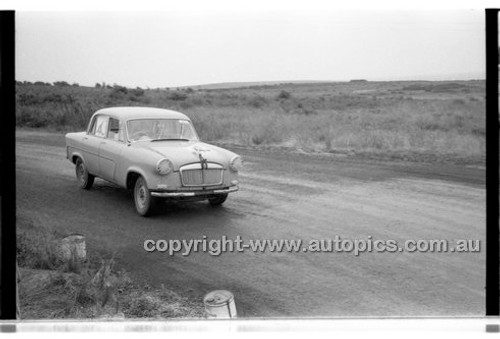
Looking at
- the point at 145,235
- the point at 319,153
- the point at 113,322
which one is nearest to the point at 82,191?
the point at 145,235

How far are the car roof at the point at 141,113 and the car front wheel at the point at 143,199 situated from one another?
0.74m

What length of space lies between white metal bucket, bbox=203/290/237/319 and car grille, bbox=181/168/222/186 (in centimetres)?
120

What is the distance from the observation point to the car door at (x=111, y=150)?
6.29 m

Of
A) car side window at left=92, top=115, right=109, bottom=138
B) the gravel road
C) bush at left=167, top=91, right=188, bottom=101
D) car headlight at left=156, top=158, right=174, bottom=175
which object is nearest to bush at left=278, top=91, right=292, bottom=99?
the gravel road

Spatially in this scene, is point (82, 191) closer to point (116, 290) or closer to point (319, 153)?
point (116, 290)

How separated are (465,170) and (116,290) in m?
3.82

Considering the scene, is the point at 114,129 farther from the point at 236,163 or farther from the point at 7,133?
the point at 236,163

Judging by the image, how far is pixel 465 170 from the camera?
5.93 meters

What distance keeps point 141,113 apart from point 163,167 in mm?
808

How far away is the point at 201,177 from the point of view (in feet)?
19.8

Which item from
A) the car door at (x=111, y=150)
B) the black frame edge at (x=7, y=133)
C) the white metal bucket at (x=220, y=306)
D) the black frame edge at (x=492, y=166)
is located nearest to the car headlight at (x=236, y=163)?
the car door at (x=111, y=150)

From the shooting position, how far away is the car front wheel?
598 cm

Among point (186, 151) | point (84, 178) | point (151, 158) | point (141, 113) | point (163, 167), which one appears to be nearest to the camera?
point (163, 167)

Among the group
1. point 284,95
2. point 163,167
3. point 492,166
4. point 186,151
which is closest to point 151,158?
point 163,167
